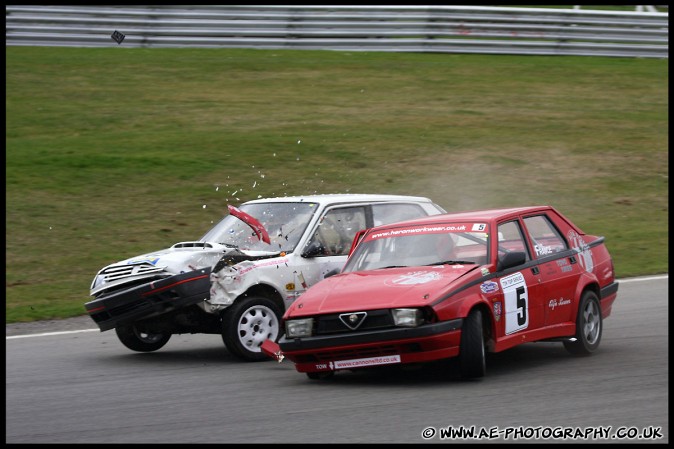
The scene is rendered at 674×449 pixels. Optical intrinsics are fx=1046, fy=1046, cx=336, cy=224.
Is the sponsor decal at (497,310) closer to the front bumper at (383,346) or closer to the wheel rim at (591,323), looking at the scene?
the front bumper at (383,346)

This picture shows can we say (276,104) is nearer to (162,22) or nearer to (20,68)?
(162,22)

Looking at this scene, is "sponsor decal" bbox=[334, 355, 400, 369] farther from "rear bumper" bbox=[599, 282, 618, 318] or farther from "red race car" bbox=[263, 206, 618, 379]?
"rear bumper" bbox=[599, 282, 618, 318]

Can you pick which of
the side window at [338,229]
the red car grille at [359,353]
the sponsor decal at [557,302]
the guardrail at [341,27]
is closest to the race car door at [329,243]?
the side window at [338,229]

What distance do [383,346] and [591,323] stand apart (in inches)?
96.9

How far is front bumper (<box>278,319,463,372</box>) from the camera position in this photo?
7.83 m

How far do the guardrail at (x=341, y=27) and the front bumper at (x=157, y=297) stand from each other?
1717cm

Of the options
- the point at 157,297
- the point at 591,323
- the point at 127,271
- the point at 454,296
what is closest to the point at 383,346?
the point at 454,296

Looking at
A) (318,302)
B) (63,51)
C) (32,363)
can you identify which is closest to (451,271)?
(318,302)

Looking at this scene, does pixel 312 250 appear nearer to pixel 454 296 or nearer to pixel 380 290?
pixel 380 290

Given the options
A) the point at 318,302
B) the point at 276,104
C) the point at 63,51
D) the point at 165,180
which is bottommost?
the point at 318,302

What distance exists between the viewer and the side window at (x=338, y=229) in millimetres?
10398

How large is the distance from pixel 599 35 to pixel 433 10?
467 cm

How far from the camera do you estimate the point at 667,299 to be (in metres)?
12.2

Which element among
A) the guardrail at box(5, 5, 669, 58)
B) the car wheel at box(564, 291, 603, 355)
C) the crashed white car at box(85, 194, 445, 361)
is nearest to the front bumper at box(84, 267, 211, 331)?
the crashed white car at box(85, 194, 445, 361)
